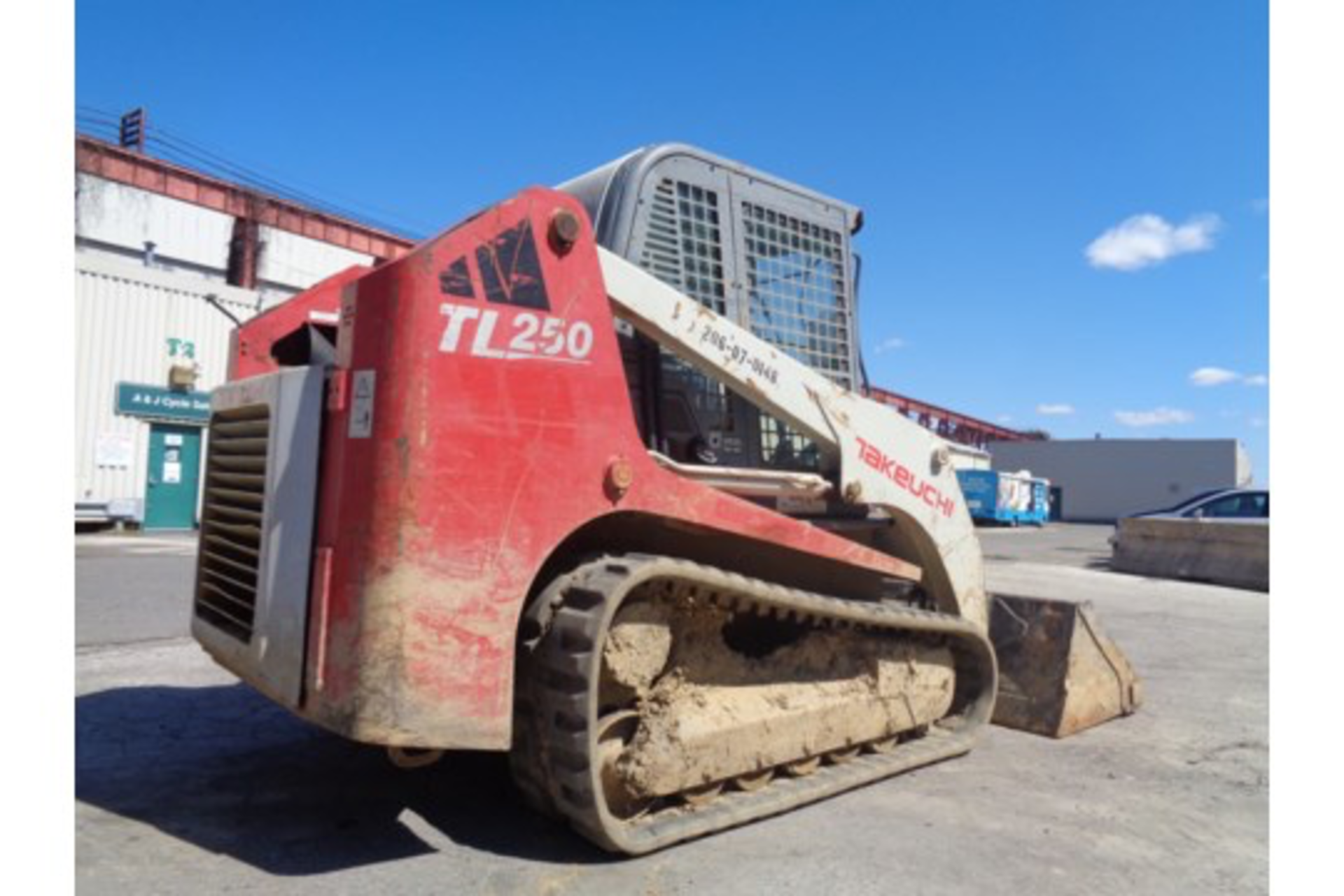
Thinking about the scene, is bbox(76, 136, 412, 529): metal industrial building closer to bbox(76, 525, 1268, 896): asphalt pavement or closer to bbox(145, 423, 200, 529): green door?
bbox(145, 423, 200, 529): green door

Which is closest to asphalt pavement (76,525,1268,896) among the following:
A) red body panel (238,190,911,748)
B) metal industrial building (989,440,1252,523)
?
red body panel (238,190,911,748)

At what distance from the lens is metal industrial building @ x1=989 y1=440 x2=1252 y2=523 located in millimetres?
49750

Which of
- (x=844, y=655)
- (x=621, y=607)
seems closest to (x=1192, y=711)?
(x=844, y=655)

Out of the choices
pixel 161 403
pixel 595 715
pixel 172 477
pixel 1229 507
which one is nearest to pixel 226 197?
pixel 161 403

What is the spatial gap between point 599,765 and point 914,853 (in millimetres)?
1232

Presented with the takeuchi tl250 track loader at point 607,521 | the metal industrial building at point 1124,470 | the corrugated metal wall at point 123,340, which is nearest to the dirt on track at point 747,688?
the takeuchi tl250 track loader at point 607,521

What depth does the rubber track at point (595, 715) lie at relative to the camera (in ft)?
10.1

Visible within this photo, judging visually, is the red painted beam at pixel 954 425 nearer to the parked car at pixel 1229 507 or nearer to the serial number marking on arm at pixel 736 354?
the parked car at pixel 1229 507

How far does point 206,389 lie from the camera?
1847 cm

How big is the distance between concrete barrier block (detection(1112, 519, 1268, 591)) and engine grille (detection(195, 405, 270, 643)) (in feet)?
46.9

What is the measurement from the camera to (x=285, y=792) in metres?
3.81

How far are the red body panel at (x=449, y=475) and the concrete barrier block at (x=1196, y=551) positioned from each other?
13837 millimetres

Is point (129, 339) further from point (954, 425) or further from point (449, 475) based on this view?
point (954, 425)

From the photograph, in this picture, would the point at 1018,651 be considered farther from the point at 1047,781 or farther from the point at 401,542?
the point at 401,542
